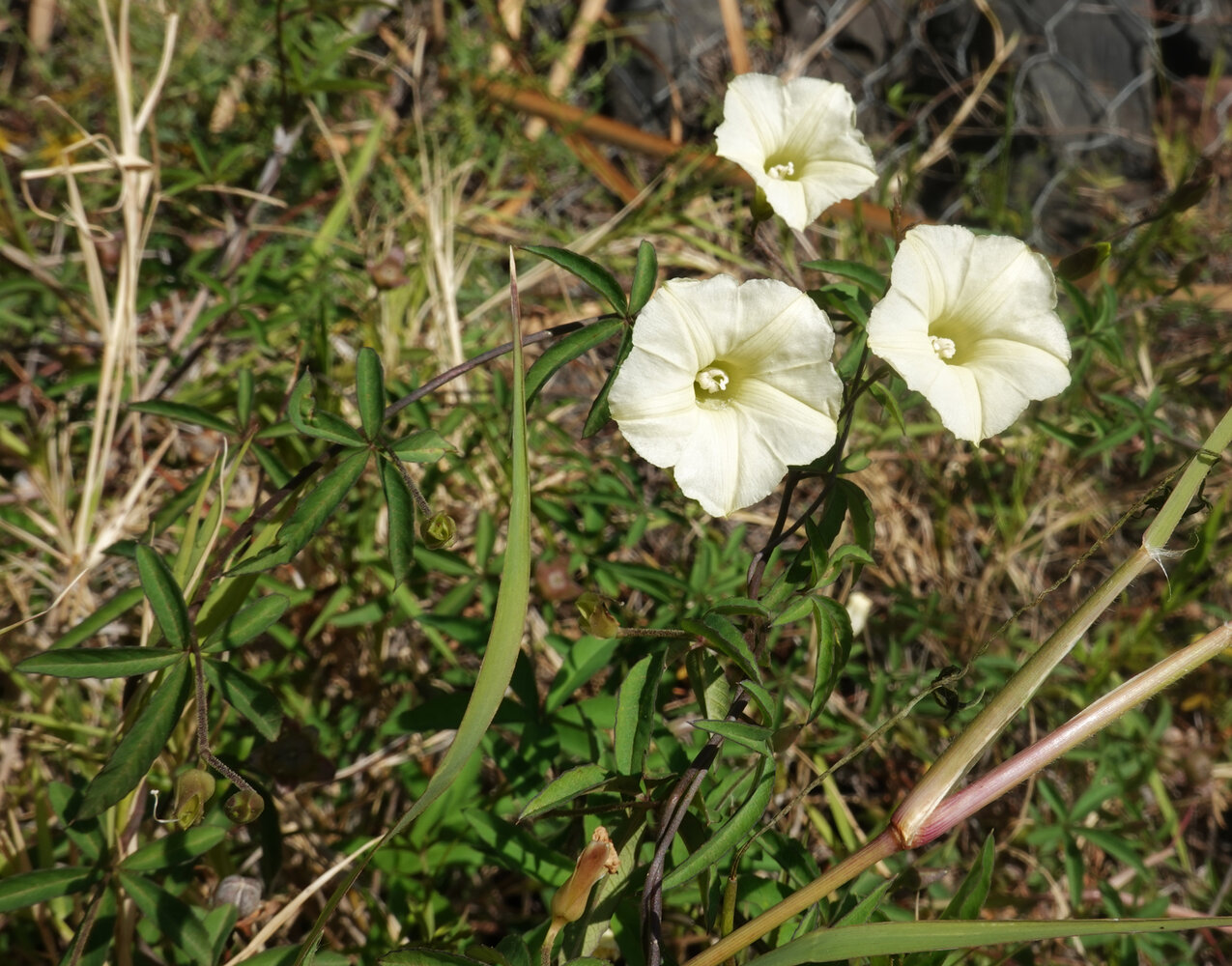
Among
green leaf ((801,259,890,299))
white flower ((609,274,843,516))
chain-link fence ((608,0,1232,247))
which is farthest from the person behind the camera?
chain-link fence ((608,0,1232,247))

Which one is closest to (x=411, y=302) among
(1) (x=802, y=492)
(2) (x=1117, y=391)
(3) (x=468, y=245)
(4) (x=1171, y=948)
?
(3) (x=468, y=245)

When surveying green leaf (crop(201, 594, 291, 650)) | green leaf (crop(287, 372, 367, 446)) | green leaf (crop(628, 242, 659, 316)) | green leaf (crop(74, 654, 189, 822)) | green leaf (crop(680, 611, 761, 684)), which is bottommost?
green leaf (crop(74, 654, 189, 822))

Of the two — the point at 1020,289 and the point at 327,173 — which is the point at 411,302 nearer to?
the point at 327,173

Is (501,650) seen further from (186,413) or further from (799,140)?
(799,140)

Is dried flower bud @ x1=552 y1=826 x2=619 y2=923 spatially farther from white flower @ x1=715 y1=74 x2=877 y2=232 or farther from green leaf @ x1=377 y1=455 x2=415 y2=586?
white flower @ x1=715 y1=74 x2=877 y2=232

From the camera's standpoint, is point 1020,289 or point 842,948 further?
point 1020,289

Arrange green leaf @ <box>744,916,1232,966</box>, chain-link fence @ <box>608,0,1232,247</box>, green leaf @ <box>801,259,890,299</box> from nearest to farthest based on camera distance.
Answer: green leaf @ <box>744,916,1232,966</box> < green leaf @ <box>801,259,890,299</box> < chain-link fence @ <box>608,0,1232,247</box>

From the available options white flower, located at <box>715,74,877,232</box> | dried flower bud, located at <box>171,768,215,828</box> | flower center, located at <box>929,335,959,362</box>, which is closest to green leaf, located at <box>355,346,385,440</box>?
dried flower bud, located at <box>171,768,215,828</box>

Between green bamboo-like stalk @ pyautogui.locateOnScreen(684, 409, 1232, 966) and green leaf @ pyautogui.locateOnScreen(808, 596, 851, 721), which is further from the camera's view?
green leaf @ pyautogui.locateOnScreen(808, 596, 851, 721)
